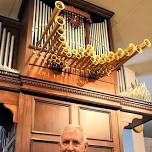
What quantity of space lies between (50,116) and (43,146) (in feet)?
1.19

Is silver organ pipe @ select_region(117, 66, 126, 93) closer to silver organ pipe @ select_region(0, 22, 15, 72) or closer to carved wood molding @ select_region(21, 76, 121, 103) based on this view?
carved wood molding @ select_region(21, 76, 121, 103)

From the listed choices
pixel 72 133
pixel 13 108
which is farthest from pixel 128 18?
pixel 72 133

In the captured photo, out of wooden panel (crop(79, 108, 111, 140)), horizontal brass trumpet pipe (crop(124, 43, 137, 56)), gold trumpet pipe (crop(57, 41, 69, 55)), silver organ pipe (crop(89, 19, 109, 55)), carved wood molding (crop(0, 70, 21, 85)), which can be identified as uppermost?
silver organ pipe (crop(89, 19, 109, 55))

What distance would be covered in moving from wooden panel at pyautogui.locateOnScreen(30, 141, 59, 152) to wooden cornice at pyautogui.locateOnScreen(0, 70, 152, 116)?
0.56 meters

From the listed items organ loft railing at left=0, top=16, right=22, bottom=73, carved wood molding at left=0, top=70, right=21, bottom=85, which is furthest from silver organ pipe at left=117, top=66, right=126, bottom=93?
carved wood molding at left=0, top=70, right=21, bottom=85

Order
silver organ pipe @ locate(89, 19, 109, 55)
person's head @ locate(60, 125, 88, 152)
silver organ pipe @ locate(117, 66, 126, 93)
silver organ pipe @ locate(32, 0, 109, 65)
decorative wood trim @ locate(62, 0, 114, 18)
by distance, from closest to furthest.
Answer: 1. person's head @ locate(60, 125, 88, 152)
2. silver organ pipe @ locate(32, 0, 109, 65)
3. silver organ pipe @ locate(89, 19, 109, 55)
4. decorative wood trim @ locate(62, 0, 114, 18)
5. silver organ pipe @ locate(117, 66, 126, 93)

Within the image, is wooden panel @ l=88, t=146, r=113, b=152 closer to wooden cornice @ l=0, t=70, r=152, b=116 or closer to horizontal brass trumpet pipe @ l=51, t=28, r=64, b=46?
wooden cornice @ l=0, t=70, r=152, b=116

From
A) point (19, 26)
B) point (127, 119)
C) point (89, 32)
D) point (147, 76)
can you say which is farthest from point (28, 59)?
point (147, 76)

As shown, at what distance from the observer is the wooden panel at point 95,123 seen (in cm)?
362

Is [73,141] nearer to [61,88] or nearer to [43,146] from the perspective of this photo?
[43,146]

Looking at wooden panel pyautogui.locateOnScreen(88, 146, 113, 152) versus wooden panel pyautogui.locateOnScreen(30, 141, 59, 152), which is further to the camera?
wooden panel pyautogui.locateOnScreen(88, 146, 113, 152)

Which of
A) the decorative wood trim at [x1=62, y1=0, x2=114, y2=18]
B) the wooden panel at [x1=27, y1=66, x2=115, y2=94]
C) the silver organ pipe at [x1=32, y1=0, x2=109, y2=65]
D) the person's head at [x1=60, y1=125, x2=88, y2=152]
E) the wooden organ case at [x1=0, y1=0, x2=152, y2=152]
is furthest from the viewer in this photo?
the decorative wood trim at [x1=62, y1=0, x2=114, y2=18]

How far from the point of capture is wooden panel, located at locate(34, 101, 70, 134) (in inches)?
132

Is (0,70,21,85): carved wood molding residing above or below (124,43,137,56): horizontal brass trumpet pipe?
below
